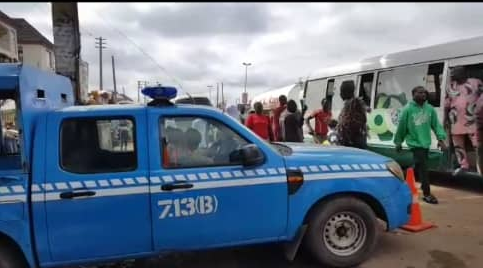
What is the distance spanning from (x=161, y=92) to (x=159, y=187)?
874mm

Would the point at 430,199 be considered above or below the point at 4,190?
below

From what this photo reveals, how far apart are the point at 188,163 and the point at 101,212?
2.73ft

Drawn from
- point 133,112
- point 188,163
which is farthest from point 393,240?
point 133,112

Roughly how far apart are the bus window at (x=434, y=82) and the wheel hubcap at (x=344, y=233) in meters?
4.59

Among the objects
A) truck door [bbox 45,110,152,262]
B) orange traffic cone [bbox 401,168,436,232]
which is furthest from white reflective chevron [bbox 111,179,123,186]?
orange traffic cone [bbox 401,168,436,232]

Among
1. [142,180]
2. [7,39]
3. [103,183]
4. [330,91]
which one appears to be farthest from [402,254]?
[7,39]

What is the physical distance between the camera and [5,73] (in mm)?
3441

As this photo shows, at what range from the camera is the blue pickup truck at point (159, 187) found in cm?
348

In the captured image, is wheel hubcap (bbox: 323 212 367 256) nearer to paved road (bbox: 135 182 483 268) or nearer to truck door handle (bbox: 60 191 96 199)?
paved road (bbox: 135 182 483 268)

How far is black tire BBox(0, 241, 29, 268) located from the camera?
347cm

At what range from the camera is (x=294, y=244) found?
4098mm

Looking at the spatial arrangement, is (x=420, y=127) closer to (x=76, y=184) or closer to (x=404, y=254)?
(x=404, y=254)

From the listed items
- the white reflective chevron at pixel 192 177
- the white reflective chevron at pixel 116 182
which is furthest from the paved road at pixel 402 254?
the white reflective chevron at pixel 116 182

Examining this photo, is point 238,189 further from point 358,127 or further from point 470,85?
point 470,85
